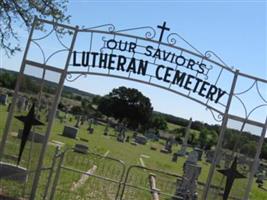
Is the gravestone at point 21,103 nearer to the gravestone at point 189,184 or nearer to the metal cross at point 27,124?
the metal cross at point 27,124

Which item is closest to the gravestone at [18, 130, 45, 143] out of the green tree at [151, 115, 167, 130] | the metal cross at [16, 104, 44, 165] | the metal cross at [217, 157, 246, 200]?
the metal cross at [16, 104, 44, 165]

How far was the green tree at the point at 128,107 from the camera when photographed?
87625mm

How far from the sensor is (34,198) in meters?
9.90

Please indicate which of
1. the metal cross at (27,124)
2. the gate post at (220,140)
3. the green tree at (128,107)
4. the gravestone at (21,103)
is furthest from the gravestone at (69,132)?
the green tree at (128,107)

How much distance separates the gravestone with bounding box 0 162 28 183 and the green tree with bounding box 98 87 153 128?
7613 cm

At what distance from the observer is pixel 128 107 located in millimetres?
88125

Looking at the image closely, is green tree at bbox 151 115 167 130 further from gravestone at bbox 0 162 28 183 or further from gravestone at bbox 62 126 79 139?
gravestone at bbox 0 162 28 183

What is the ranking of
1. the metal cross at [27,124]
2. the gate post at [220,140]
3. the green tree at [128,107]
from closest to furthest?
1. the gate post at [220,140]
2. the metal cross at [27,124]
3. the green tree at [128,107]

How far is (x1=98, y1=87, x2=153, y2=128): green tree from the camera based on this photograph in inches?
3450

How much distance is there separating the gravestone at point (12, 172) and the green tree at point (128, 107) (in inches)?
2997

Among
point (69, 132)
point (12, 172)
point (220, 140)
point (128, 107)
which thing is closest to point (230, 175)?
point (220, 140)

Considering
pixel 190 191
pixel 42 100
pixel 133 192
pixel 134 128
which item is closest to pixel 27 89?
pixel 42 100

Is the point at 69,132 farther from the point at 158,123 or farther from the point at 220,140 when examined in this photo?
the point at 158,123

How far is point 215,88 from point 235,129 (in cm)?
85
